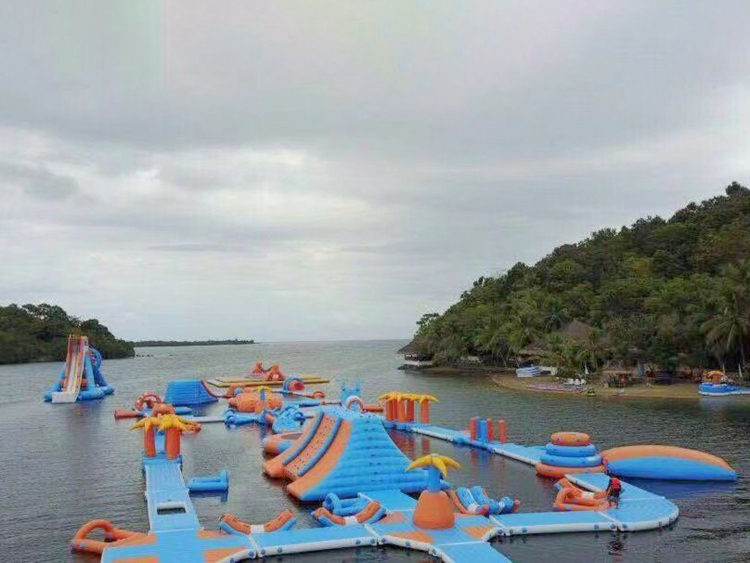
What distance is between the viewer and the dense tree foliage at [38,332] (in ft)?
460

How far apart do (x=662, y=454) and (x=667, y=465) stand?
0.49 metres

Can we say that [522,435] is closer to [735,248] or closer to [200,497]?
[200,497]

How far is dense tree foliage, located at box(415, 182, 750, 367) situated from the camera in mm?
61281

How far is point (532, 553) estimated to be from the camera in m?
18.2

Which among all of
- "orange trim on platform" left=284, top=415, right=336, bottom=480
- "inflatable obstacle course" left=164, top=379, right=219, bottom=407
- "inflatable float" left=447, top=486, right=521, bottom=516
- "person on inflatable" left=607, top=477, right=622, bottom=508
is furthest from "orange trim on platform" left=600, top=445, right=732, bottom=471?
"inflatable obstacle course" left=164, top=379, right=219, bottom=407

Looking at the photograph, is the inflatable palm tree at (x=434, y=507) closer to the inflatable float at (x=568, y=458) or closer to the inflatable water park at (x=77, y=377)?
the inflatable float at (x=568, y=458)

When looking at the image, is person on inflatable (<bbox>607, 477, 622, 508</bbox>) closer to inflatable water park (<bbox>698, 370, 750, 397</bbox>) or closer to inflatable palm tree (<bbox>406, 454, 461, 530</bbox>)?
inflatable palm tree (<bbox>406, 454, 461, 530</bbox>)

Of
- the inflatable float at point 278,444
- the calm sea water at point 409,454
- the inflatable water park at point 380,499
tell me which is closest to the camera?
the inflatable water park at point 380,499

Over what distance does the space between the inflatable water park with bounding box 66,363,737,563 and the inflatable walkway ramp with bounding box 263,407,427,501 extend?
4 cm

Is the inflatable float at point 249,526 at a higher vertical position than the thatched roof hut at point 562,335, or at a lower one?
lower

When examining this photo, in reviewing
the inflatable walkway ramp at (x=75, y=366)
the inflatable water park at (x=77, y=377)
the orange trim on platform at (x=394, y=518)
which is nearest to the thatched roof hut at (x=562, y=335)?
the inflatable water park at (x=77, y=377)

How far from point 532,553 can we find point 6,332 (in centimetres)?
14738

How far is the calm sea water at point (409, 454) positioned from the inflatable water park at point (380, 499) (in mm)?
458

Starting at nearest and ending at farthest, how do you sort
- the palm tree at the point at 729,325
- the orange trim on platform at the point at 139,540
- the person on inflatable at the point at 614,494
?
the orange trim on platform at the point at 139,540
the person on inflatable at the point at 614,494
the palm tree at the point at 729,325
